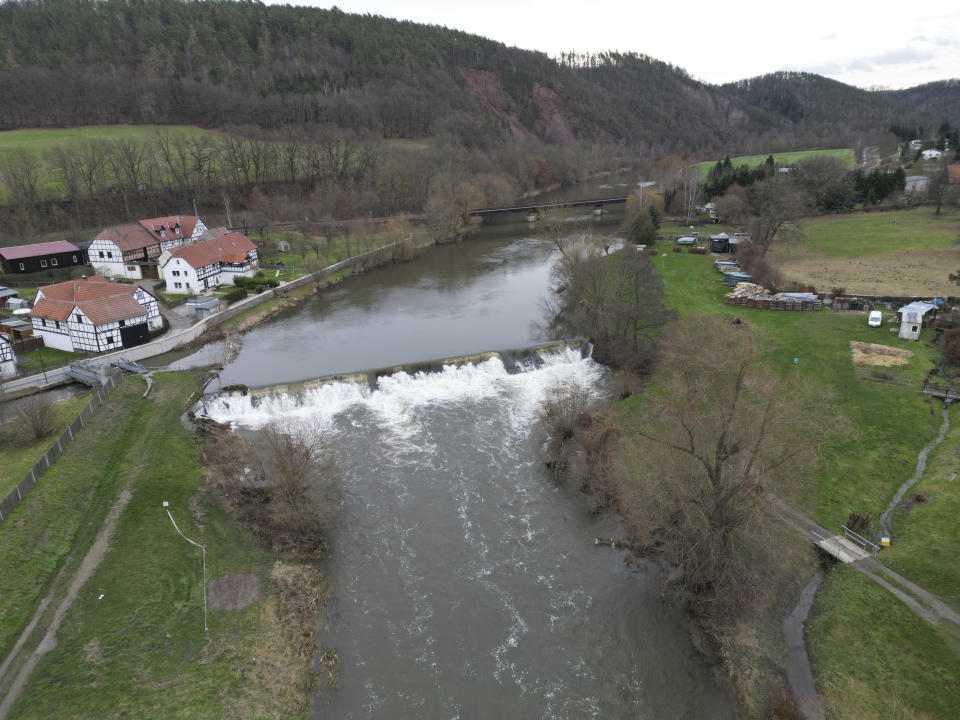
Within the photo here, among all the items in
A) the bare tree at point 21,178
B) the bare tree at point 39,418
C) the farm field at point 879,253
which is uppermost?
the bare tree at point 21,178

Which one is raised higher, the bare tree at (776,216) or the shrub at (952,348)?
the bare tree at (776,216)

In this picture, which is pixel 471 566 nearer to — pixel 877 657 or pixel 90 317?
pixel 877 657

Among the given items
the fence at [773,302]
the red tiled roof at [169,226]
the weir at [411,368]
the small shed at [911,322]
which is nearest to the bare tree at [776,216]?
the fence at [773,302]

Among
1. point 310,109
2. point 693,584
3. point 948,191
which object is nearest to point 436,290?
point 693,584

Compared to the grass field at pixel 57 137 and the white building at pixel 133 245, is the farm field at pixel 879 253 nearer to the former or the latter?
the white building at pixel 133 245

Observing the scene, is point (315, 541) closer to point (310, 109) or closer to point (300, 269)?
point (300, 269)

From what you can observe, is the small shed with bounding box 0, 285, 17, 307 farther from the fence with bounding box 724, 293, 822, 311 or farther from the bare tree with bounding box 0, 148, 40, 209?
the fence with bounding box 724, 293, 822, 311

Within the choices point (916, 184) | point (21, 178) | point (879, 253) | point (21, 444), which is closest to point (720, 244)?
point (879, 253)
